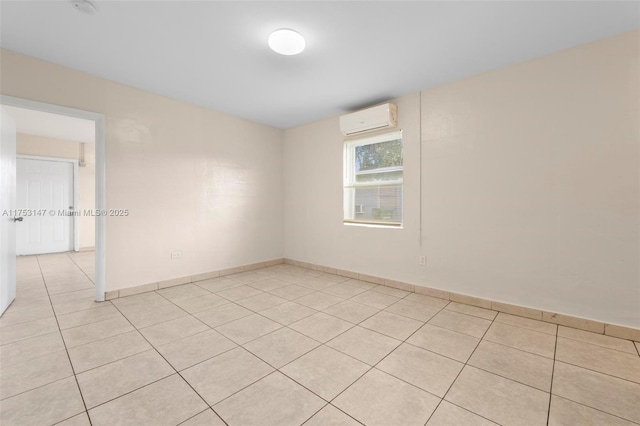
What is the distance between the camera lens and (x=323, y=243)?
15.2ft

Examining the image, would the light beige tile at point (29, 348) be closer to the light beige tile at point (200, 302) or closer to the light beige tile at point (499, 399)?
the light beige tile at point (200, 302)

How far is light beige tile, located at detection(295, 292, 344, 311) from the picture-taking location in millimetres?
3025

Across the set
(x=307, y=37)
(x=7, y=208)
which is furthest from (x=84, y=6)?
(x=7, y=208)

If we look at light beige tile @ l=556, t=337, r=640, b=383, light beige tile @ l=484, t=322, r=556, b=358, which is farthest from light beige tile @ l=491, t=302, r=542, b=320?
light beige tile @ l=556, t=337, r=640, b=383

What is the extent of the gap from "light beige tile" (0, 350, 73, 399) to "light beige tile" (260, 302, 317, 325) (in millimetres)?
1525

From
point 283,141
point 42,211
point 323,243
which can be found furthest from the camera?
point 42,211

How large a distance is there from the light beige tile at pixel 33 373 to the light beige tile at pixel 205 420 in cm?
106

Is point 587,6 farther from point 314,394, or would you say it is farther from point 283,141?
point 283,141

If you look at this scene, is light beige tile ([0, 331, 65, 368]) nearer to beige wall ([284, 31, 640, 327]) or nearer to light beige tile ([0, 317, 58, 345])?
light beige tile ([0, 317, 58, 345])

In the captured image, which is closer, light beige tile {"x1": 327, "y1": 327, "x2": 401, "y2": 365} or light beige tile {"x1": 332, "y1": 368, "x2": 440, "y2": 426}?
light beige tile {"x1": 332, "y1": 368, "x2": 440, "y2": 426}

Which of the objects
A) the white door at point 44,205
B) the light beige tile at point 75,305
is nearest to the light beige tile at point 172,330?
the light beige tile at point 75,305

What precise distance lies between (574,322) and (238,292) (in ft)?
11.7

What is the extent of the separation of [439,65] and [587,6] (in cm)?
110

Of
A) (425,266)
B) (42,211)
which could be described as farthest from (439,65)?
(42,211)
